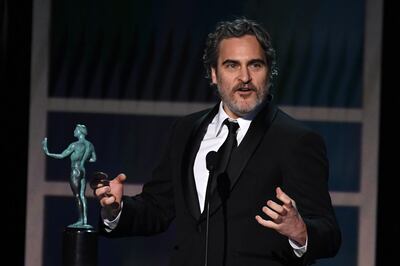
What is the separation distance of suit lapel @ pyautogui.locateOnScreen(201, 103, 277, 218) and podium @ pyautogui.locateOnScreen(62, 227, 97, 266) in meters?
1.27

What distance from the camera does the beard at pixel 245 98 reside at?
2.57 m

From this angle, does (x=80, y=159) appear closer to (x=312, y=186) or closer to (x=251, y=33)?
(x=251, y=33)

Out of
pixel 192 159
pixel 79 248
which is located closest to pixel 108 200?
pixel 192 159

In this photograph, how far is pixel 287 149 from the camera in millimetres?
2559

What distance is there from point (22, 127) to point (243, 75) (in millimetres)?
2188

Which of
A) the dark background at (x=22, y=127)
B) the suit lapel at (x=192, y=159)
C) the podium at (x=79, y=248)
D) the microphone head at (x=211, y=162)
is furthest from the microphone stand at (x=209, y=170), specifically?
the dark background at (x=22, y=127)

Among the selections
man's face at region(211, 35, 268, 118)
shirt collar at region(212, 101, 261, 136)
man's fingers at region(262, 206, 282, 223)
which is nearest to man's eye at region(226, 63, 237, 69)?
man's face at region(211, 35, 268, 118)

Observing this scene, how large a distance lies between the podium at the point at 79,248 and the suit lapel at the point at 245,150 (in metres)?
1.27

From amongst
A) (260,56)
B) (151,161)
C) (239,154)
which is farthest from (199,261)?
(151,161)

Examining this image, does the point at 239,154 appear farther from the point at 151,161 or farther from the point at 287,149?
the point at 151,161

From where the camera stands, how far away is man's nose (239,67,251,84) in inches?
101

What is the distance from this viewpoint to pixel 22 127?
14.8 ft

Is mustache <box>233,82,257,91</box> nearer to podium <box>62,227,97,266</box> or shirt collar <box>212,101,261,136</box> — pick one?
shirt collar <box>212,101,261,136</box>

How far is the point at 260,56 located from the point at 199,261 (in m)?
0.59
